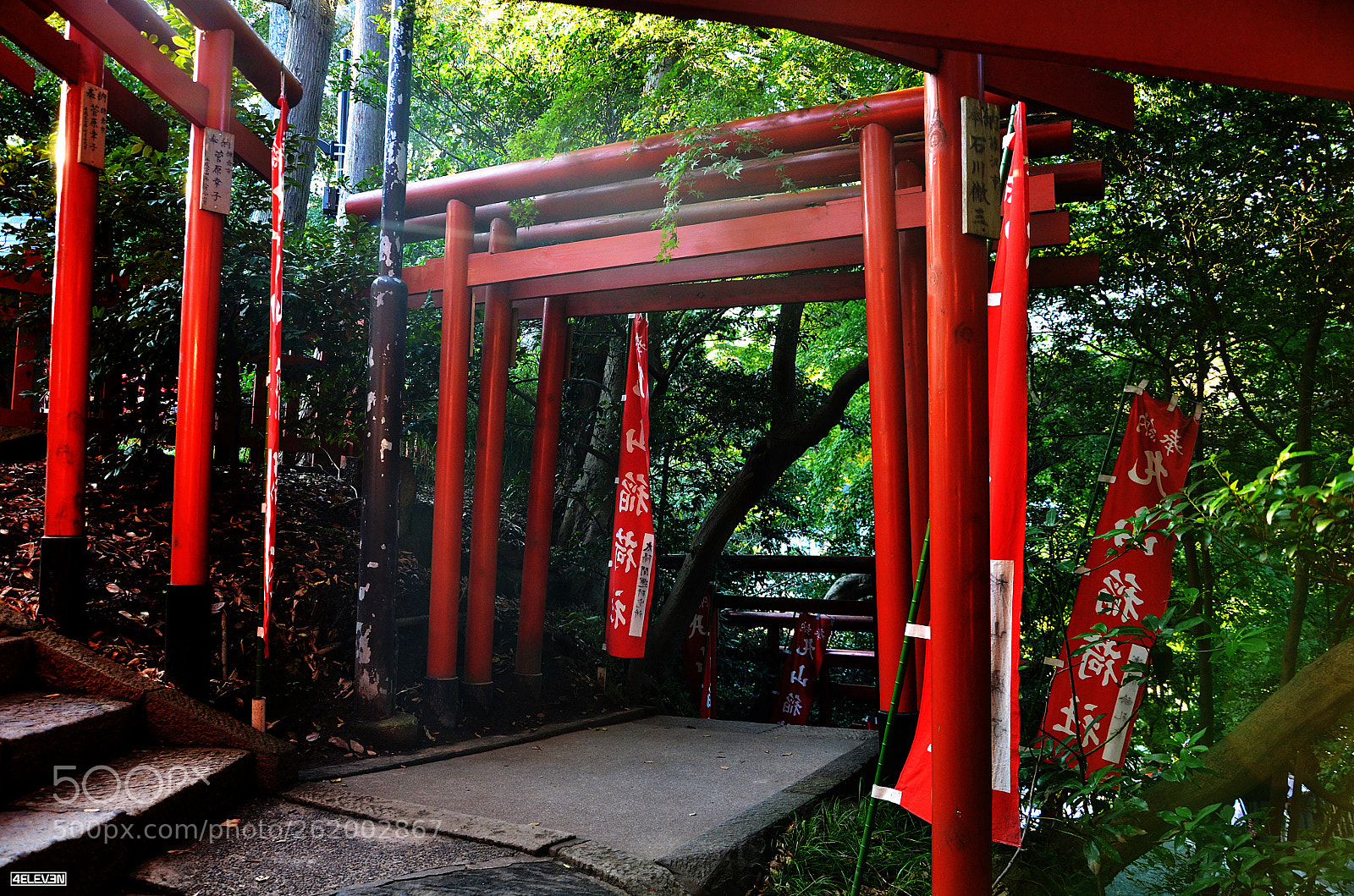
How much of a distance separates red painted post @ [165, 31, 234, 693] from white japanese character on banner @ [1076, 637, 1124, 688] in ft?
15.1

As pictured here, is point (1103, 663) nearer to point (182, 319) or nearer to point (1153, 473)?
point (1153, 473)

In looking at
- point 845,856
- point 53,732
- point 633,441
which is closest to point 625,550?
point 633,441

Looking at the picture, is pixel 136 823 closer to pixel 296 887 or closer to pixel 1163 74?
pixel 296 887

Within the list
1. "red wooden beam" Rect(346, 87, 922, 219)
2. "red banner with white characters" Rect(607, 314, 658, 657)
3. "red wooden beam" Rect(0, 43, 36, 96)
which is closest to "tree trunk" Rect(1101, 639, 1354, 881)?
"red banner with white characters" Rect(607, 314, 658, 657)

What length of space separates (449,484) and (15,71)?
3423 millimetres

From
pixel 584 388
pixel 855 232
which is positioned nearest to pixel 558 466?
pixel 584 388

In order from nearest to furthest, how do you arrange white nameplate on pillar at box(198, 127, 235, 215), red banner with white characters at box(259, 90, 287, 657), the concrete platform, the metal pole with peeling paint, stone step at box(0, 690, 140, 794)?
stone step at box(0, 690, 140, 794) → the concrete platform → red banner with white characters at box(259, 90, 287, 657) → white nameplate on pillar at box(198, 127, 235, 215) → the metal pole with peeling paint

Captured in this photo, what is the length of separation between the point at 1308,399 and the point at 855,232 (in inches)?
165

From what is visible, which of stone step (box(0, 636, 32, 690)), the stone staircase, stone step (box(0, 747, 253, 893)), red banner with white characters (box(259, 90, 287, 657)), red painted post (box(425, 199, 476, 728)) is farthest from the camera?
red painted post (box(425, 199, 476, 728))

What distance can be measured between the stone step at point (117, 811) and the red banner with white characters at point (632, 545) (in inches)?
106

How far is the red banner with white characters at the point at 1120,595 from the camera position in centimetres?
433

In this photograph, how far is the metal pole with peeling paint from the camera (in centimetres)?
502

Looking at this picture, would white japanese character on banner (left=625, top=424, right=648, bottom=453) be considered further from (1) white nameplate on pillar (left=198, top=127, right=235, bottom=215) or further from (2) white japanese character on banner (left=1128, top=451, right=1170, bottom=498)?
(2) white japanese character on banner (left=1128, top=451, right=1170, bottom=498)

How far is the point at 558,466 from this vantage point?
9.04 meters
